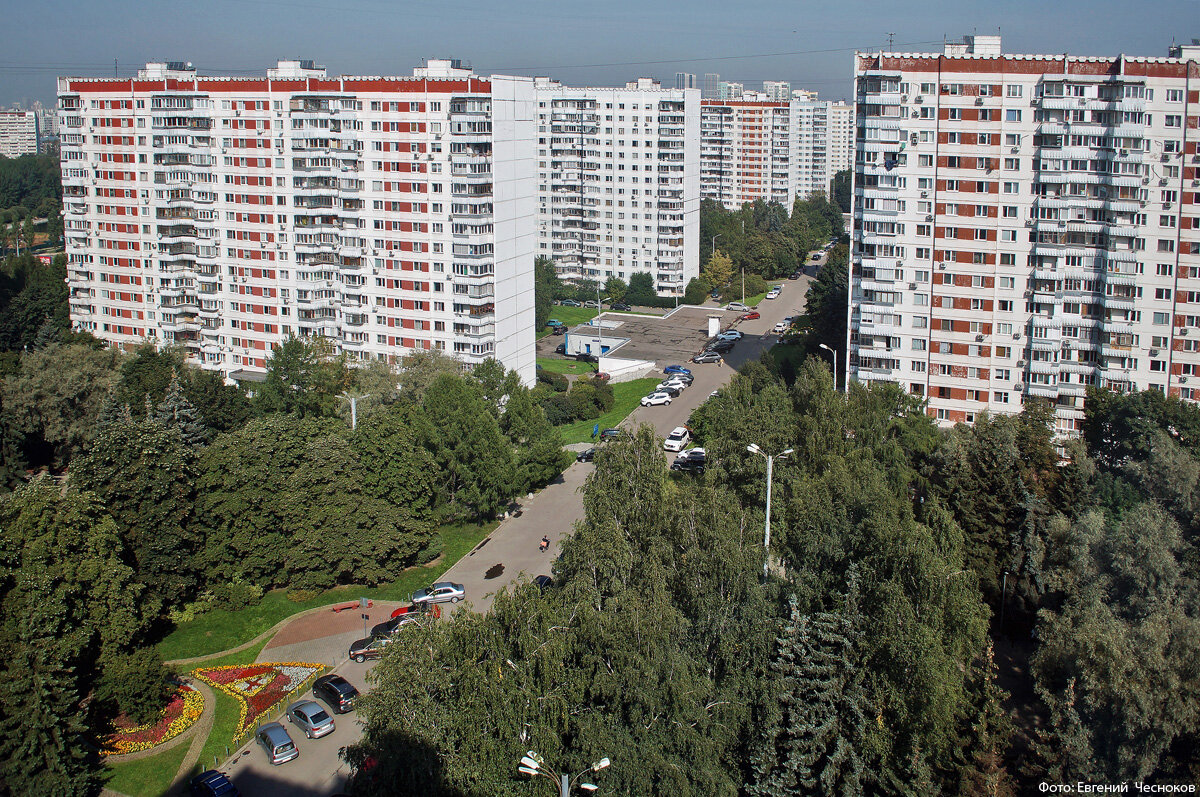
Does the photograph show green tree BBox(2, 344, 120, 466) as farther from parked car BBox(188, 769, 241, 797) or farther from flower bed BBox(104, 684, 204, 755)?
parked car BBox(188, 769, 241, 797)

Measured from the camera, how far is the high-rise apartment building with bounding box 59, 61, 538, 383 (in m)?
52.9

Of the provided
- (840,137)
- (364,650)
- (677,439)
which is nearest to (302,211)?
(677,439)

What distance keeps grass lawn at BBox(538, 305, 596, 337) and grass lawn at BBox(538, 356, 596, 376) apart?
11009mm

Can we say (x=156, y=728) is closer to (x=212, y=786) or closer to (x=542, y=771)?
(x=212, y=786)

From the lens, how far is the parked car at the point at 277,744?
27625mm

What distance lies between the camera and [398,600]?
3706cm

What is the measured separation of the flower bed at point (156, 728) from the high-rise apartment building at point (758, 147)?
105 meters

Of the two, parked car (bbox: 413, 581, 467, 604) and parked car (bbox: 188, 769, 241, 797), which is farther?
parked car (bbox: 413, 581, 467, 604)

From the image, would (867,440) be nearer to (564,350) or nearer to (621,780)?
(621,780)

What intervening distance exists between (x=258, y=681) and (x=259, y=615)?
4646 mm

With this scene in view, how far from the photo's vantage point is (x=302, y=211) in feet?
185

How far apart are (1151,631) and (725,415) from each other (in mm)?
16742

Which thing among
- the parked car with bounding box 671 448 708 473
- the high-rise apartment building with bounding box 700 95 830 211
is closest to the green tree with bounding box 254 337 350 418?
the parked car with bounding box 671 448 708 473

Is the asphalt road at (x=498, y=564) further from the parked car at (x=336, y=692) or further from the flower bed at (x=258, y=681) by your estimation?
the flower bed at (x=258, y=681)
